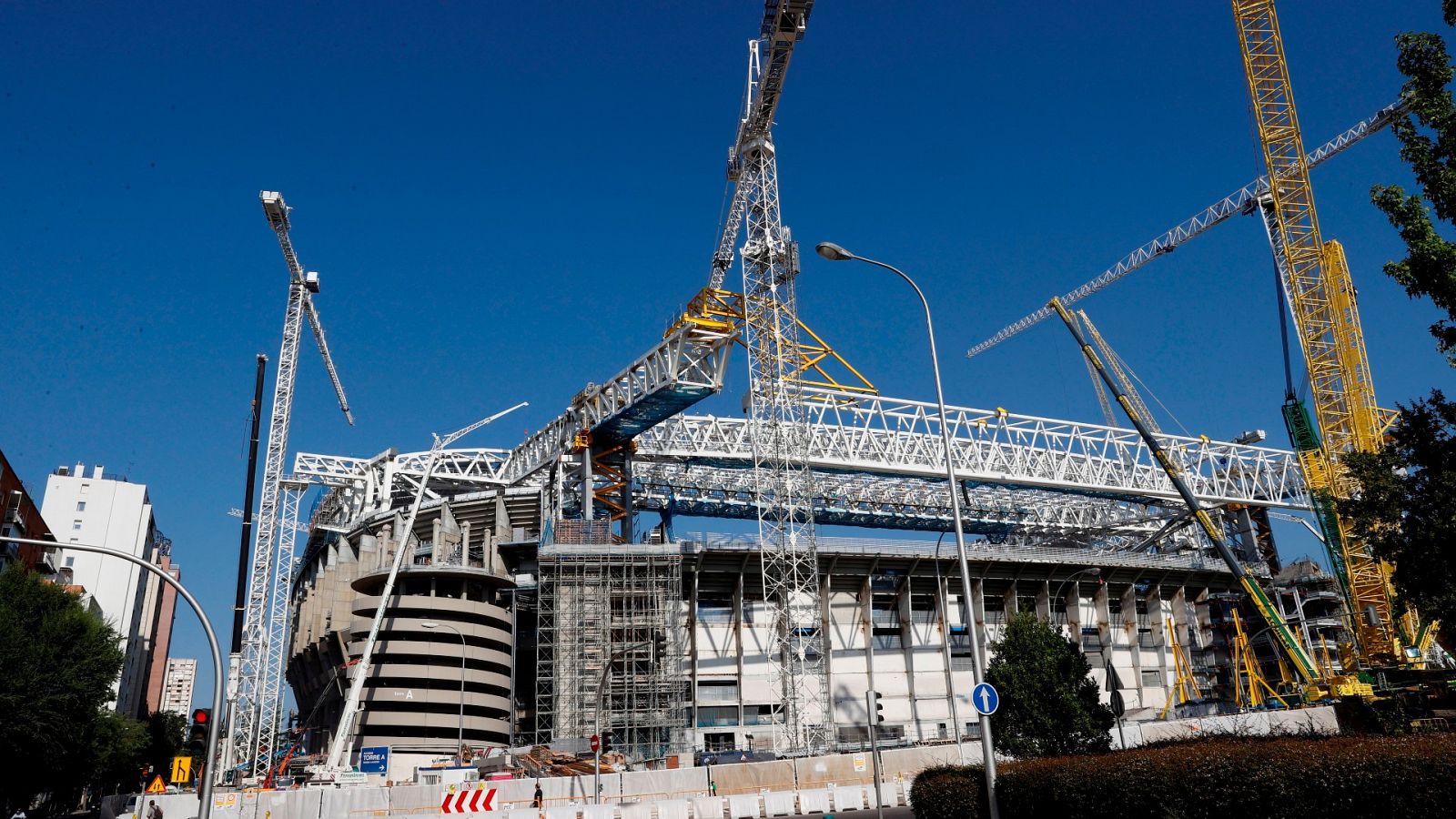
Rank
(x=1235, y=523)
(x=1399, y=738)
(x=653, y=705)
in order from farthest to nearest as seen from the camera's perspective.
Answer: (x=1235, y=523) < (x=653, y=705) < (x=1399, y=738)

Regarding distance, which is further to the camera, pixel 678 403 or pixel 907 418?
pixel 907 418

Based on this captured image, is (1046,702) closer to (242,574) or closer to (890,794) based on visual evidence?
(890,794)

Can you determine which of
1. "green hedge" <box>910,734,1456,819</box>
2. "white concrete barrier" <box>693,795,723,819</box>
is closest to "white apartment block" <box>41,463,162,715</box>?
"white concrete barrier" <box>693,795,723,819</box>

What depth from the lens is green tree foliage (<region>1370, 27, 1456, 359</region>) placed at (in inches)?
800

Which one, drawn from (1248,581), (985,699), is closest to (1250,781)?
(985,699)

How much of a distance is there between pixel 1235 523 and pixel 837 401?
175 feet

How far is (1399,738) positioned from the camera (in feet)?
49.8

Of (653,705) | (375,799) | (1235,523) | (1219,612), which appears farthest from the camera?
(1235,523)

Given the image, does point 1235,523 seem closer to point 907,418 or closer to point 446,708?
point 907,418

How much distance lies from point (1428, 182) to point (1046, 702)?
22967mm

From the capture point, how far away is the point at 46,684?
142ft

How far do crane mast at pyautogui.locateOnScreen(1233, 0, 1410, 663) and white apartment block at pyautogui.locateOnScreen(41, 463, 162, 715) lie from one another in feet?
400

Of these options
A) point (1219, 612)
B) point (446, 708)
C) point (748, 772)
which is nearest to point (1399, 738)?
point (748, 772)

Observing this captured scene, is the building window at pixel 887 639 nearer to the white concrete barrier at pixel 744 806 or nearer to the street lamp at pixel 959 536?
the white concrete barrier at pixel 744 806
